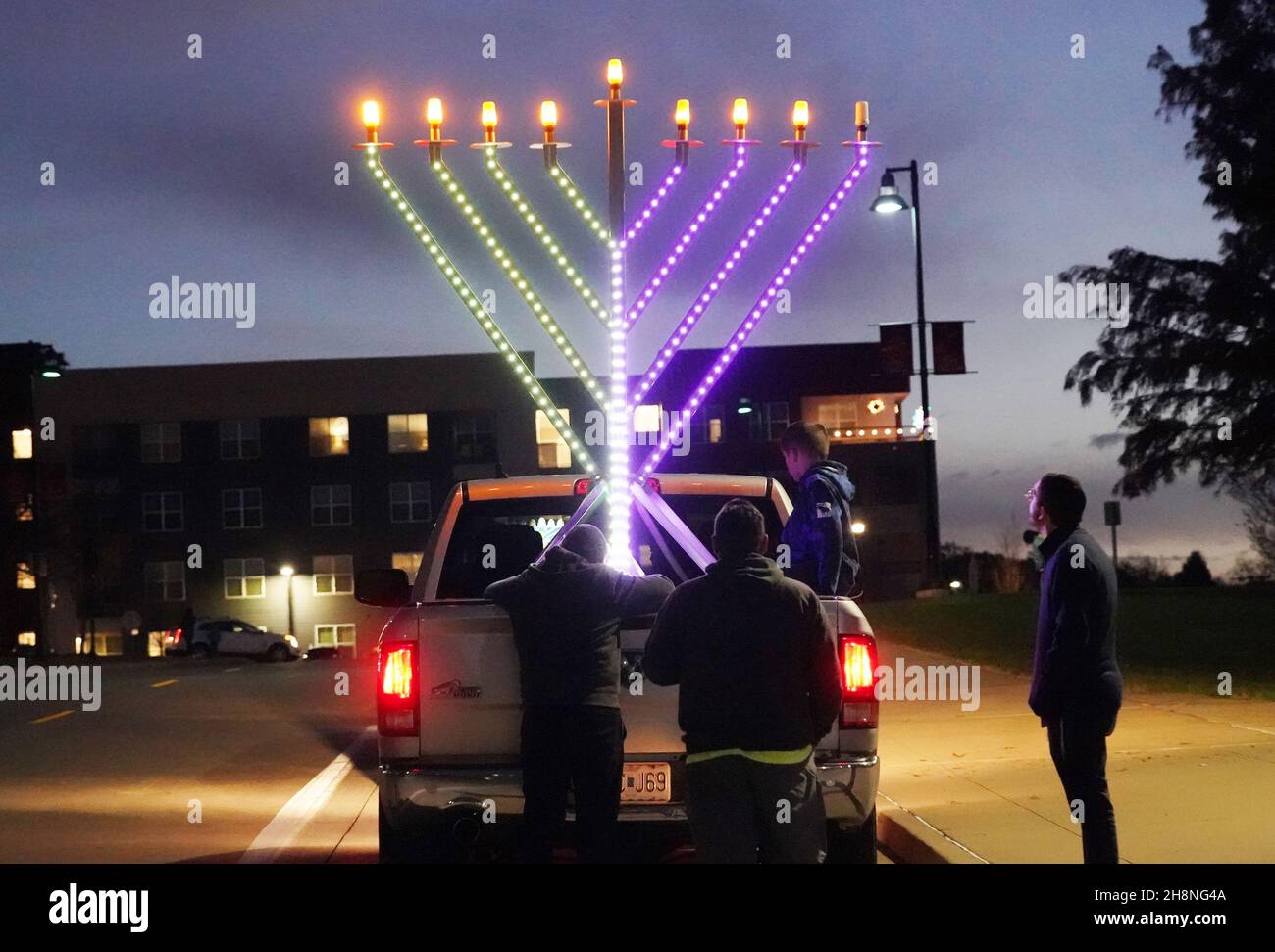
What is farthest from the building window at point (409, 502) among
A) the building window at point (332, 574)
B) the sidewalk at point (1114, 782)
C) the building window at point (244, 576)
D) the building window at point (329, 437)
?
the sidewalk at point (1114, 782)

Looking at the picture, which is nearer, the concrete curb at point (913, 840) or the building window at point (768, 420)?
the concrete curb at point (913, 840)

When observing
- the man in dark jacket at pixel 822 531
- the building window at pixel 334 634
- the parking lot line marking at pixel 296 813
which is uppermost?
the man in dark jacket at pixel 822 531

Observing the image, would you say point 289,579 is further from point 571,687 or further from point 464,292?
point 571,687

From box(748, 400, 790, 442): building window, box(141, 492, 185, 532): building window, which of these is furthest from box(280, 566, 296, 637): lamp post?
box(748, 400, 790, 442): building window

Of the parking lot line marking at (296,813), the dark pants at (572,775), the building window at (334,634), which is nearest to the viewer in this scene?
the dark pants at (572,775)

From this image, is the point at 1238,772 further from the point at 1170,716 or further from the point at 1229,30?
the point at 1229,30

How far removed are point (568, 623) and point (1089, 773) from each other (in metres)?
2.17

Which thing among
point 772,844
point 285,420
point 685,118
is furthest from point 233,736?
point 285,420

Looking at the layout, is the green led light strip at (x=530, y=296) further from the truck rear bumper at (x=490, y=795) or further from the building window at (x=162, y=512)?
the building window at (x=162, y=512)

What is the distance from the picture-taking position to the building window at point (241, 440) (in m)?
66.1

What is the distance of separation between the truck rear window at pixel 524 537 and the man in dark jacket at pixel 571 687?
0.50 meters

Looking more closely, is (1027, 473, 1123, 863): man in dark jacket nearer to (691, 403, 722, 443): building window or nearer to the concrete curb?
the concrete curb

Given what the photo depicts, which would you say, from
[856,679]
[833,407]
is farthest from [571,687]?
[833,407]
